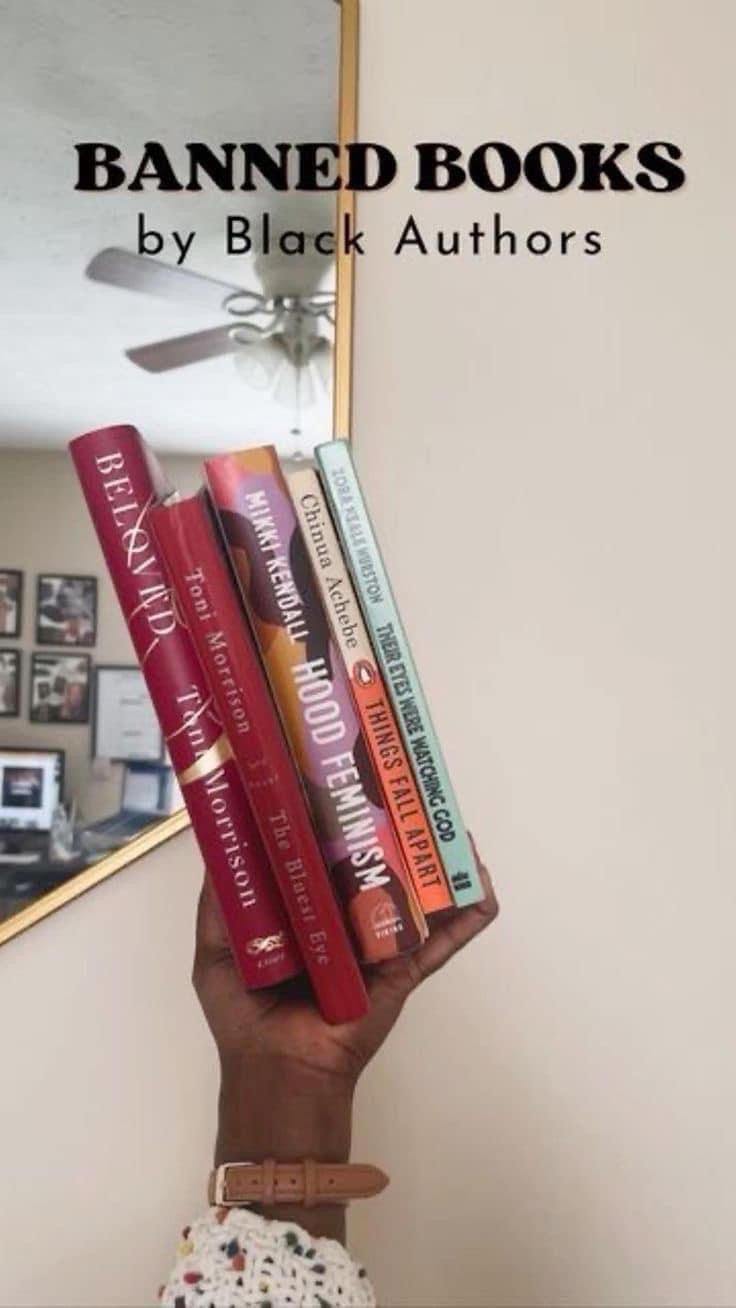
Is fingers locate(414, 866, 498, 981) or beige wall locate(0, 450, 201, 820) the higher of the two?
beige wall locate(0, 450, 201, 820)

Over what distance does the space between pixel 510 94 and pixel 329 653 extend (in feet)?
1.77

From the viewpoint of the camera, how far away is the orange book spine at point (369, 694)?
2.31 feet

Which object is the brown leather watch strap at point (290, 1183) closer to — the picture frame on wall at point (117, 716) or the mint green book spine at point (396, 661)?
the mint green book spine at point (396, 661)

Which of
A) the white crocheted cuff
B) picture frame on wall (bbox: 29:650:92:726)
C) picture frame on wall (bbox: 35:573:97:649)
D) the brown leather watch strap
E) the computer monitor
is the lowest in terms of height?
the white crocheted cuff

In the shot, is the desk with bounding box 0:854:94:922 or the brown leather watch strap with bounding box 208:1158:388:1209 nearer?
the brown leather watch strap with bounding box 208:1158:388:1209

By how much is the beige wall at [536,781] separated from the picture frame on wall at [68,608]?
17 centimetres

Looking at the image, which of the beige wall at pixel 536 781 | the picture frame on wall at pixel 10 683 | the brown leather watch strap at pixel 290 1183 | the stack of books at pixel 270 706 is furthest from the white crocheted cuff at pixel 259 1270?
the picture frame on wall at pixel 10 683

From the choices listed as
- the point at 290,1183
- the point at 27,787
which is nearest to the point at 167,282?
the point at 27,787

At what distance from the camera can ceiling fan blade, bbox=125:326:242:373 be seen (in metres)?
0.94

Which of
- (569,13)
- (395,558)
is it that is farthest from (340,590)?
(569,13)

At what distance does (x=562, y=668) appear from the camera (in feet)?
3.21

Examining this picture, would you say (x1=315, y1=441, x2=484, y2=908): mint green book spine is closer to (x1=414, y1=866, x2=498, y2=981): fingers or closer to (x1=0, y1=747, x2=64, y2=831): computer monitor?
(x1=414, y1=866, x2=498, y2=981): fingers

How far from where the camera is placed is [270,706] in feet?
2.21

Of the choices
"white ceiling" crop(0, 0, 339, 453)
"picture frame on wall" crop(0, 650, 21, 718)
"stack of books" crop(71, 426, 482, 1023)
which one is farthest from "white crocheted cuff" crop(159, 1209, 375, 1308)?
"white ceiling" crop(0, 0, 339, 453)
